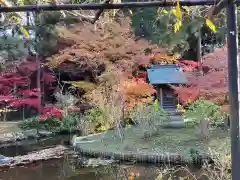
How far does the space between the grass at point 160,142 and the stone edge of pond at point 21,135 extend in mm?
2716

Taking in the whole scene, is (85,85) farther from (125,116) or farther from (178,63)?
(178,63)

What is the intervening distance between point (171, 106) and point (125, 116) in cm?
271

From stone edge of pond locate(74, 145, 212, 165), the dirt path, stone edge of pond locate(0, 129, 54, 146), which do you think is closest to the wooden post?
stone edge of pond locate(74, 145, 212, 165)

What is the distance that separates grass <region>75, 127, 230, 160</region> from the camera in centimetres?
784

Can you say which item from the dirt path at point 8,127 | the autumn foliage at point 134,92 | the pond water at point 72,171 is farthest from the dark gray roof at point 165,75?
the pond water at point 72,171

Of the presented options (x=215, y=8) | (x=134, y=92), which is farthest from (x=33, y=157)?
(x=215, y=8)

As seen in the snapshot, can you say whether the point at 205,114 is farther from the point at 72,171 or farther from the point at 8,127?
the point at 8,127

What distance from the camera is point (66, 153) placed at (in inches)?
365

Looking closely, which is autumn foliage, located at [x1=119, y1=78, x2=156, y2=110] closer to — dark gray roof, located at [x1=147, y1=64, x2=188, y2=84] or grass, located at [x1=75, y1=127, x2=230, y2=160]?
grass, located at [x1=75, y1=127, x2=230, y2=160]

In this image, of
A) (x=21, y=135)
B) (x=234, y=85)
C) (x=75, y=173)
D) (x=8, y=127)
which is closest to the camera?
(x=234, y=85)

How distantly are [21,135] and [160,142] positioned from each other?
550 centimetres

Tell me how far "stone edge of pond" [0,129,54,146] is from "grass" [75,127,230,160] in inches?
107

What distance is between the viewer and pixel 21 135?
39.8 ft

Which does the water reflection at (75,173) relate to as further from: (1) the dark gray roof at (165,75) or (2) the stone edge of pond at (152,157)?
(1) the dark gray roof at (165,75)
